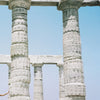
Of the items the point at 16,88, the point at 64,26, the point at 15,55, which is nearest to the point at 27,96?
the point at 16,88

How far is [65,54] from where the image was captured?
54.2ft

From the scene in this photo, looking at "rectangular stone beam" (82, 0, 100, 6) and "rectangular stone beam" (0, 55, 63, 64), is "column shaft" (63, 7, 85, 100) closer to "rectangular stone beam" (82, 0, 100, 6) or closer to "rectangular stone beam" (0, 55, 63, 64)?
"rectangular stone beam" (82, 0, 100, 6)

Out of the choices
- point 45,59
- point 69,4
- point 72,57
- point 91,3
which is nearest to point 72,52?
point 72,57

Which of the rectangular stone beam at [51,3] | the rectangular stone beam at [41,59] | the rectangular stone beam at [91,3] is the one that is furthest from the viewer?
the rectangular stone beam at [41,59]

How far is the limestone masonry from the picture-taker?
1561cm

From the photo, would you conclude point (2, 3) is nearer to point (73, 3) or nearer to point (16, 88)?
point (73, 3)

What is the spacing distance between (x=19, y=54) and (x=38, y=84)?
1279cm

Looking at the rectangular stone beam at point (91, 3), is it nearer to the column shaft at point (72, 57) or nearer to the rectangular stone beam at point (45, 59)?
the column shaft at point (72, 57)

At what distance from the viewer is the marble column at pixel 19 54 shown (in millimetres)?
15555

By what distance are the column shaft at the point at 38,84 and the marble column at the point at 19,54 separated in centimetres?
1206

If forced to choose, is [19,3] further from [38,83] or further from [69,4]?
[38,83]

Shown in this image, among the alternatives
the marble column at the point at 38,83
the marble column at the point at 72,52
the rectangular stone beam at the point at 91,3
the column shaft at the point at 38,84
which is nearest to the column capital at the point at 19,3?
the marble column at the point at 72,52

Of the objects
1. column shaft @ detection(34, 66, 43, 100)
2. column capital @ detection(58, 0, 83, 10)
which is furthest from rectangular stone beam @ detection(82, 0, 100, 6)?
column shaft @ detection(34, 66, 43, 100)

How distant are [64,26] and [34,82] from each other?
506 inches
